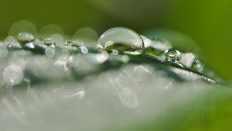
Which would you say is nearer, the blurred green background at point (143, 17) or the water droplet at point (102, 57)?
the water droplet at point (102, 57)

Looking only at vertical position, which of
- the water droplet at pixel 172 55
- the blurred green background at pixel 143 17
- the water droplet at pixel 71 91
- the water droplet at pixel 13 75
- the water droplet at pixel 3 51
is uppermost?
the blurred green background at pixel 143 17

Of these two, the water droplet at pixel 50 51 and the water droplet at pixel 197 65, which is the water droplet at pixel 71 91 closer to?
the water droplet at pixel 50 51

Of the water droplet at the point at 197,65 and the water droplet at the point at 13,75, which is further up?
the water droplet at the point at 197,65

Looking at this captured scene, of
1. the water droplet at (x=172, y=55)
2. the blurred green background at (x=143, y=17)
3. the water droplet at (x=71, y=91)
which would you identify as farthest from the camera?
the blurred green background at (x=143, y=17)

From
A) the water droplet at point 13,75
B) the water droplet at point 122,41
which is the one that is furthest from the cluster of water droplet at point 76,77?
the water droplet at point 122,41

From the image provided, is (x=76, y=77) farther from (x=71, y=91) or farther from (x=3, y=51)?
(x=3, y=51)

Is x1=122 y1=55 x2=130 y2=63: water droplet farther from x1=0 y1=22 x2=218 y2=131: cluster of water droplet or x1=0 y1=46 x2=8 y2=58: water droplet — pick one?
x1=0 y1=46 x2=8 y2=58: water droplet
